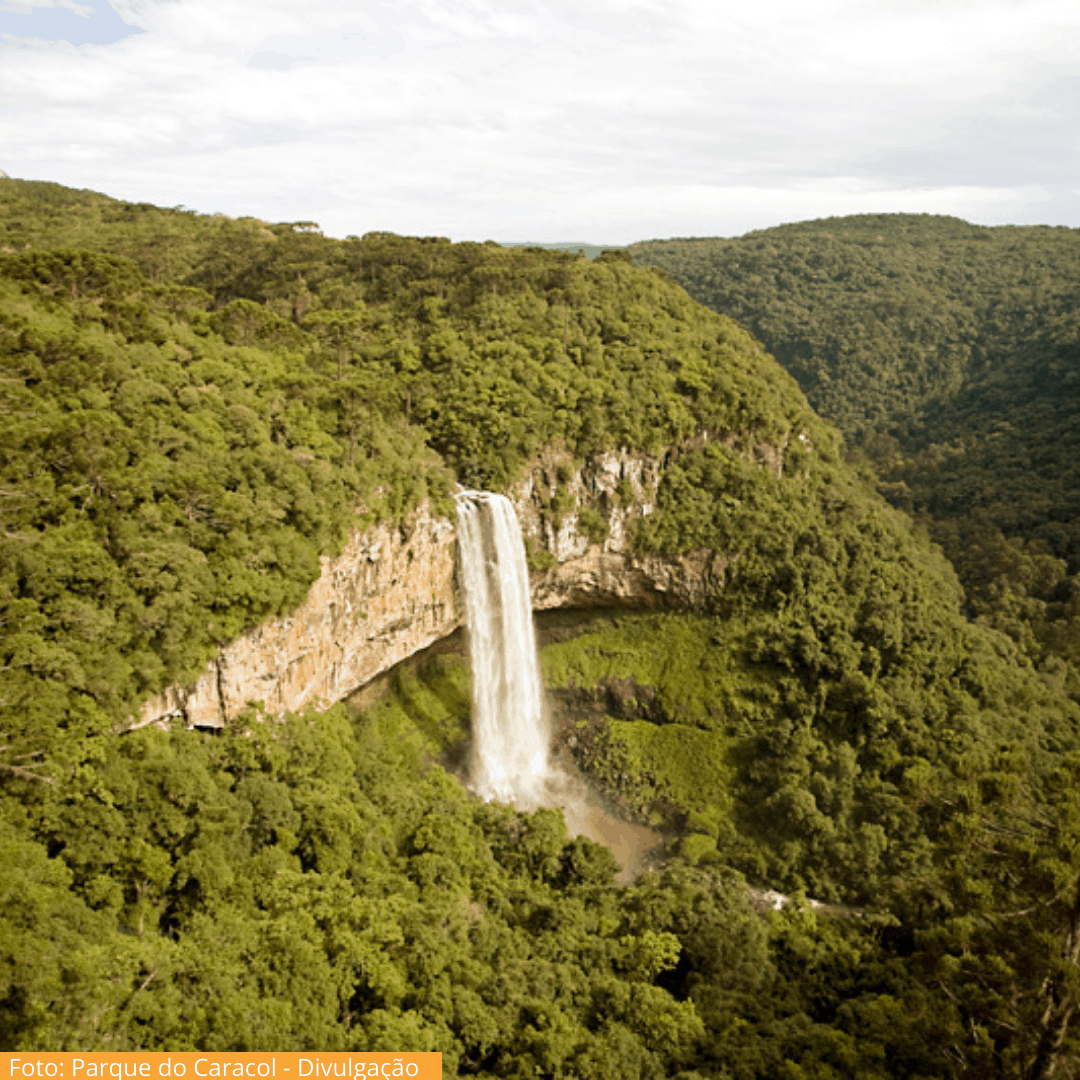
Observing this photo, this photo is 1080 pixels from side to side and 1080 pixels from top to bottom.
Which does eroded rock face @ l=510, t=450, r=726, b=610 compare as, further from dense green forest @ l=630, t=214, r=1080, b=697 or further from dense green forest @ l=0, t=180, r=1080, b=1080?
dense green forest @ l=630, t=214, r=1080, b=697

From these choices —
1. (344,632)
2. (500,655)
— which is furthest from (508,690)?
(344,632)

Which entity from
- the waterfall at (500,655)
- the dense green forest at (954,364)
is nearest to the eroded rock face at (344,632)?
the waterfall at (500,655)

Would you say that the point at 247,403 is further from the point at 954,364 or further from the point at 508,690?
the point at 954,364

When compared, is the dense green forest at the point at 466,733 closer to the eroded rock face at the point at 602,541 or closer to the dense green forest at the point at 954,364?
the eroded rock face at the point at 602,541

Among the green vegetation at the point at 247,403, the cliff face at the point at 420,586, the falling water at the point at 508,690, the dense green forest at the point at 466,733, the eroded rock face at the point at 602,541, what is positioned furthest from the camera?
the eroded rock face at the point at 602,541
